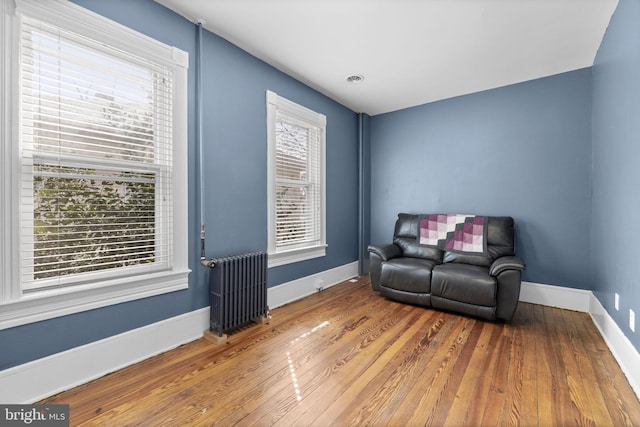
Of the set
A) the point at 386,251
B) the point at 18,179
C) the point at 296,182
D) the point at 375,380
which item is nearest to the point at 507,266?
the point at 386,251

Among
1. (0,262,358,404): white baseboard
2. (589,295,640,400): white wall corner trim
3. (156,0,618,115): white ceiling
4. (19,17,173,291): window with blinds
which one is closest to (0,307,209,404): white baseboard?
(0,262,358,404): white baseboard

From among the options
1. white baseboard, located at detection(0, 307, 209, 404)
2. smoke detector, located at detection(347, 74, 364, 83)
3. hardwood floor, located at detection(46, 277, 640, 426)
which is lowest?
hardwood floor, located at detection(46, 277, 640, 426)

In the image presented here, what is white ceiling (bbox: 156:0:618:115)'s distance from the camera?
2189 mm

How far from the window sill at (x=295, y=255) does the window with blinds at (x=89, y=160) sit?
1.11 metres

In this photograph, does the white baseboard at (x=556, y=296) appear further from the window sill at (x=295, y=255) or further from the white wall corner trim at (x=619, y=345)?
the window sill at (x=295, y=255)

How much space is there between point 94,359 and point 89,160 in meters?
1.29

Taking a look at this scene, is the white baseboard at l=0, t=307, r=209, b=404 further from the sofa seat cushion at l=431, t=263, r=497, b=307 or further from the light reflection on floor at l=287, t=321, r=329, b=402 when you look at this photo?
the sofa seat cushion at l=431, t=263, r=497, b=307

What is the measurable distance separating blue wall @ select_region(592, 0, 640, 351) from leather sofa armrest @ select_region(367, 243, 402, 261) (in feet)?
6.39

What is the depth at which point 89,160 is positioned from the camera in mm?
1874

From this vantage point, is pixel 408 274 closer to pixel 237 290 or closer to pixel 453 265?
pixel 453 265

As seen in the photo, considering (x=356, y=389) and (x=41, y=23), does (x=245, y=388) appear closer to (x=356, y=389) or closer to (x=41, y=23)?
(x=356, y=389)

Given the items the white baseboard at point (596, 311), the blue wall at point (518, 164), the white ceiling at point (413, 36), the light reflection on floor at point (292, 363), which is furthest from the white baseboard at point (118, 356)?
the white ceiling at point (413, 36)

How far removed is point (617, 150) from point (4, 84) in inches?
159

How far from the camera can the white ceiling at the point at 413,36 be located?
2.19m
